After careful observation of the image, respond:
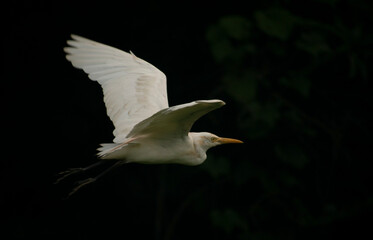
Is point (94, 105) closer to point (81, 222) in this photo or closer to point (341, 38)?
point (81, 222)

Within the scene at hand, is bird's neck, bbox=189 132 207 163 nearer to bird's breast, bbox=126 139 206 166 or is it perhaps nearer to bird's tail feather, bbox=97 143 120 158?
bird's breast, bbox=126 139 206 166

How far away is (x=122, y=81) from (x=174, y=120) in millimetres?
811

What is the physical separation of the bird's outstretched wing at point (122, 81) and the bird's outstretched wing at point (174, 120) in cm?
26

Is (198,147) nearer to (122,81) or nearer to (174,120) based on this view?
(174,120)

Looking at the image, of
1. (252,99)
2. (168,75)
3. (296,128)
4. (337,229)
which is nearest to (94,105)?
(168,75)

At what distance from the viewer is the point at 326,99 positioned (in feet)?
21.8

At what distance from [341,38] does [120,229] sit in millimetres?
3157

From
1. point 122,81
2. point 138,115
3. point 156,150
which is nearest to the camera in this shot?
point 156,150

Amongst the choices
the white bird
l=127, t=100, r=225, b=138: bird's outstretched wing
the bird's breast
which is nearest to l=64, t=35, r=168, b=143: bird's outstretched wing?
the white bird

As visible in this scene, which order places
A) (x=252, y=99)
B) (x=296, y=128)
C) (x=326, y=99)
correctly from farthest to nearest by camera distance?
(x=326, y=99) → (x=296, y=128) → (x=252, y=99)

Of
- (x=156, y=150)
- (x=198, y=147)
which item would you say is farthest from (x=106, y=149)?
(x=198, y=147)

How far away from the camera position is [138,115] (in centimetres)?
355

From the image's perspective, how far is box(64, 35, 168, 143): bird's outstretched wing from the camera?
3.59m

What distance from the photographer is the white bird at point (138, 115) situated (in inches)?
125
